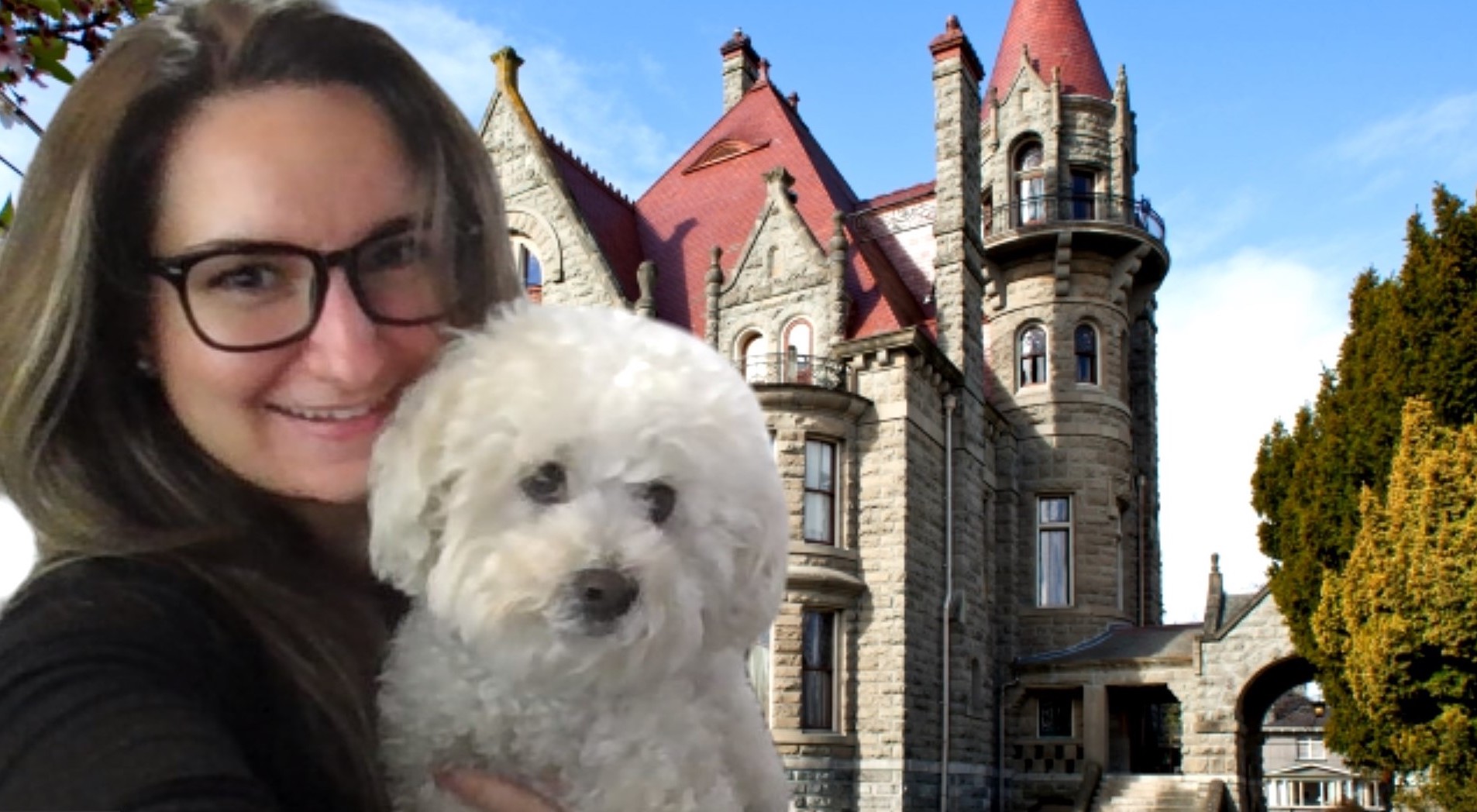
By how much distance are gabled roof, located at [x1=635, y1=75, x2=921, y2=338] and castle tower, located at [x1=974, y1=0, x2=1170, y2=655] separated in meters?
4.21

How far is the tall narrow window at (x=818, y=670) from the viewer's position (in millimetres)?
15609

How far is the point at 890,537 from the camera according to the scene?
16047 millimetres

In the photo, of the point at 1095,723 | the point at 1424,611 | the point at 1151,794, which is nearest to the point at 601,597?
the point at 1424,611

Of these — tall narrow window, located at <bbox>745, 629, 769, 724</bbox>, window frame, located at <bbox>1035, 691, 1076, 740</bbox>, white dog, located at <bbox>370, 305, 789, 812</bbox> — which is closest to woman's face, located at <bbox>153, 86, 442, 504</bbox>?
white dog, located at <bbox>370, 305, 789, 812</bbox>

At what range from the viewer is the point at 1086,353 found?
71.6 ft

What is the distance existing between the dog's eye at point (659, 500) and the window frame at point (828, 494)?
1450 cm

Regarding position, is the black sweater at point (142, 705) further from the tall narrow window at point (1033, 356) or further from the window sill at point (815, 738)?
the tall narrow window at point (1033, 356)

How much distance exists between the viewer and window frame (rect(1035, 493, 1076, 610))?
20.8m

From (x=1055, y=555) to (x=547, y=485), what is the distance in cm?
2059

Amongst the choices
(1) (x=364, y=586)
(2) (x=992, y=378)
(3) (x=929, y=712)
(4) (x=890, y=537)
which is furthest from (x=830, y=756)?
(1) (x=364, y=586)

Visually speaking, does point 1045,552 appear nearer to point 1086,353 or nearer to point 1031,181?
point 1086,353

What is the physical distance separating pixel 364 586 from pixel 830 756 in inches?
569

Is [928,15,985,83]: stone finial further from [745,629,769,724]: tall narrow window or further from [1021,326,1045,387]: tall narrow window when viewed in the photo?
[745,629,769,724]: tall narrow window

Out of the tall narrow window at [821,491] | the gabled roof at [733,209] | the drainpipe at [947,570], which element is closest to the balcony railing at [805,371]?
the gabled roof at [733,209]
